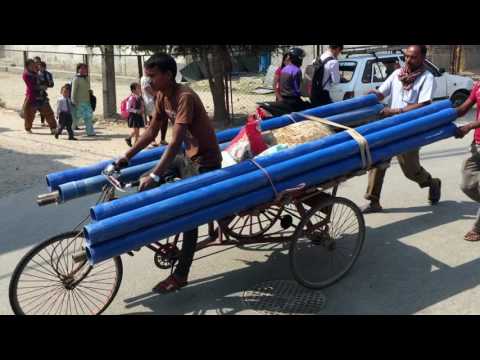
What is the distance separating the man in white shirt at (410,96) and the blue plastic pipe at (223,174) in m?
0.52

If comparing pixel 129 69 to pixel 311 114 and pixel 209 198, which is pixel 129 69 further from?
pixel 209 198

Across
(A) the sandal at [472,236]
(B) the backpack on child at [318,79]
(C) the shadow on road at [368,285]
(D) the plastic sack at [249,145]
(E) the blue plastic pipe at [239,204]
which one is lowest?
(C) the shadow on road at [368,285]

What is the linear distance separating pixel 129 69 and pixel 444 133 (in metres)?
17.8

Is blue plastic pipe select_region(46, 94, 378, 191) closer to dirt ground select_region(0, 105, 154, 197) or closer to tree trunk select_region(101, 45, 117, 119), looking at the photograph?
dirt ground select_region(0, 105, 154, 197)

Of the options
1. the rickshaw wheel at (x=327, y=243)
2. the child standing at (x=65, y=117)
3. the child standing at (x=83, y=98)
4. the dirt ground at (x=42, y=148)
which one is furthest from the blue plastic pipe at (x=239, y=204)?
the child standing at (x=83, y=98)

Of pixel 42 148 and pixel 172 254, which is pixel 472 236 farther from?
pixel 42 148

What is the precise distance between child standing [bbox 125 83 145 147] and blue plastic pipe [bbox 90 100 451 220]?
20.7 feet

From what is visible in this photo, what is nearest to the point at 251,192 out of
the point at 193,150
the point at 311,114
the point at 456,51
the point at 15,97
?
the point at 193,150

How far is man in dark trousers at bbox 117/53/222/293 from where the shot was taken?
11.9 feet

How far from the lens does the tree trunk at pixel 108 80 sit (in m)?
12.1

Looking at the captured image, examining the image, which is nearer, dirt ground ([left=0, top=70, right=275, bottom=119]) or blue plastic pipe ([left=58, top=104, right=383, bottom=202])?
blue plastic pipe ([left=58, top=104, right=383, bottom=202])

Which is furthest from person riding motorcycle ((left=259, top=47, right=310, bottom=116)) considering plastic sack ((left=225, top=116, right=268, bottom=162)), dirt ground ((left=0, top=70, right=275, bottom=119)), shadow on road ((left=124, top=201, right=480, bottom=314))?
dirt ground ((left=0, top=70, right=275, bottom=119))

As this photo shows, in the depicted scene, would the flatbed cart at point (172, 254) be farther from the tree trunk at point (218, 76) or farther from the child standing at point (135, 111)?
the tree trunk at point (218, 76)

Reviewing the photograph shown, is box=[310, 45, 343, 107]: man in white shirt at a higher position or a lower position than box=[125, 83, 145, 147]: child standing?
higher
